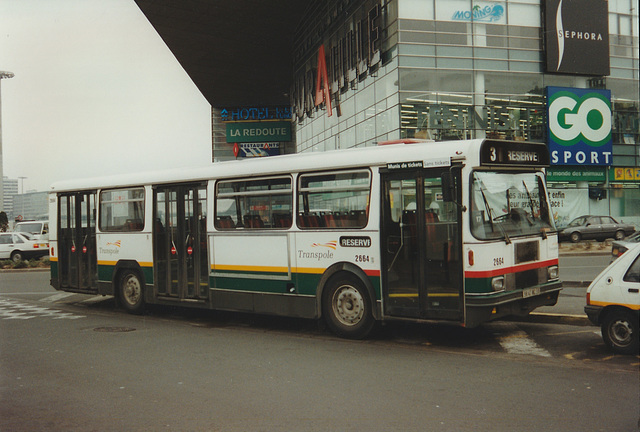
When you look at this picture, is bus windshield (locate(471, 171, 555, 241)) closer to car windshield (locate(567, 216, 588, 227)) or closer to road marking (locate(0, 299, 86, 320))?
road marking (locate(0, 299, 86, 320))

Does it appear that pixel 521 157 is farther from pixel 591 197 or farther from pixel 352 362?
pixel 591 197

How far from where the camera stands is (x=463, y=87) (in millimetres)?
31000

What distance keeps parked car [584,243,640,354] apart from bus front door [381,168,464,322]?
1669 millimetres

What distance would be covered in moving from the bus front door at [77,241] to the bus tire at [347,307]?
6378 mm

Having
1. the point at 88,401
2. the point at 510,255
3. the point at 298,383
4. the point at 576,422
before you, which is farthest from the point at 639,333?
the point at 88,401

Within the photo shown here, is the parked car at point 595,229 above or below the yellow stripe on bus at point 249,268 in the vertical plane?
above

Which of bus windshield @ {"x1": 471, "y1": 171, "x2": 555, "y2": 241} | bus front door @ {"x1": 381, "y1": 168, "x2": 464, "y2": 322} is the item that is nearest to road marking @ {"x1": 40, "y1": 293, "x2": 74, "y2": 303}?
bus front door @ {"x1": 381, "y1": 168, "x2": 464, "y2": 322}

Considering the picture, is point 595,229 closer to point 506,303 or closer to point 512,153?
point 512,153

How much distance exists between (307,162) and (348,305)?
91.0 inches

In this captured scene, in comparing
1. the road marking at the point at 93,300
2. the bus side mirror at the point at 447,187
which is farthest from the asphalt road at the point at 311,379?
the road marking at the point at 93,300

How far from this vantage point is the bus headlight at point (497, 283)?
25.9ft

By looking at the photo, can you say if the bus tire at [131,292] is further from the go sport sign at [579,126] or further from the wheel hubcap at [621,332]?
the go sport sign at [579,126]

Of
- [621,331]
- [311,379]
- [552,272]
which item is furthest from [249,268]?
[621,331]

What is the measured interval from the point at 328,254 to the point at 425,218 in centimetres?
168
